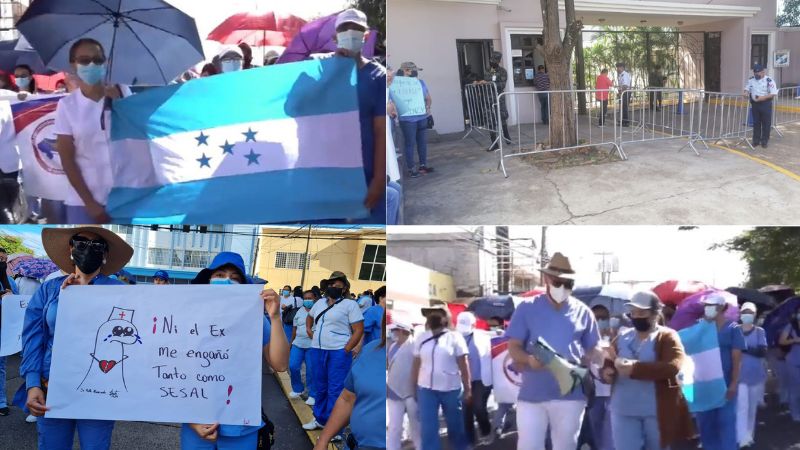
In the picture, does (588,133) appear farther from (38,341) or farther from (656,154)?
(38,341)

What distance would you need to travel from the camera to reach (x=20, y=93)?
11.1ft

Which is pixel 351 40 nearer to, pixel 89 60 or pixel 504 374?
pixel 89 60

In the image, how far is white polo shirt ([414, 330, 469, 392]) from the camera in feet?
10.6

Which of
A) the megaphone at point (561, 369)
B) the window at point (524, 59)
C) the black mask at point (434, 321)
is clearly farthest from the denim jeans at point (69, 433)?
the window at point (524, 59)

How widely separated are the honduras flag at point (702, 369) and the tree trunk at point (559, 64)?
1059 millimetres

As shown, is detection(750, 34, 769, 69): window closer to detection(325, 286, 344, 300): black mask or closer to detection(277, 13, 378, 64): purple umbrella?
detection(277, 13, 378, 64): purple umbrella

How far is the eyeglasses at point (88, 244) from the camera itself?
11.0 feet

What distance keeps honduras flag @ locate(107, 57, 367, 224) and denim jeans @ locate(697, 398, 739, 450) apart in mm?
1844

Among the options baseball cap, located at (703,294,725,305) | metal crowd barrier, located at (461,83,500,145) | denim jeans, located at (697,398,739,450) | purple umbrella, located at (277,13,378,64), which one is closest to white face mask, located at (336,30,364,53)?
purple umbrella, located at (277,13,378,64)

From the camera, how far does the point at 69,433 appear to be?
132 inches

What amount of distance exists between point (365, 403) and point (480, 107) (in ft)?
4.44

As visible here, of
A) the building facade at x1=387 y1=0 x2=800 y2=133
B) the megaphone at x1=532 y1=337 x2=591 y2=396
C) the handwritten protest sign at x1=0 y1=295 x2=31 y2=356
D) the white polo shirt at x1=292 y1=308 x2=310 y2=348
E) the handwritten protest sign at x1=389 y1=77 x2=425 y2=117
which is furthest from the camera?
the handwritten protest sign at x1=0 y1=295 x2=31 y2=356

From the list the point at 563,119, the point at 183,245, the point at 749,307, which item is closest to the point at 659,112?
the point at 563,119

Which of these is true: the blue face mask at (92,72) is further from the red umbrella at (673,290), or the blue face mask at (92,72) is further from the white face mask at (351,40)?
the red umbrella at (673,290)
